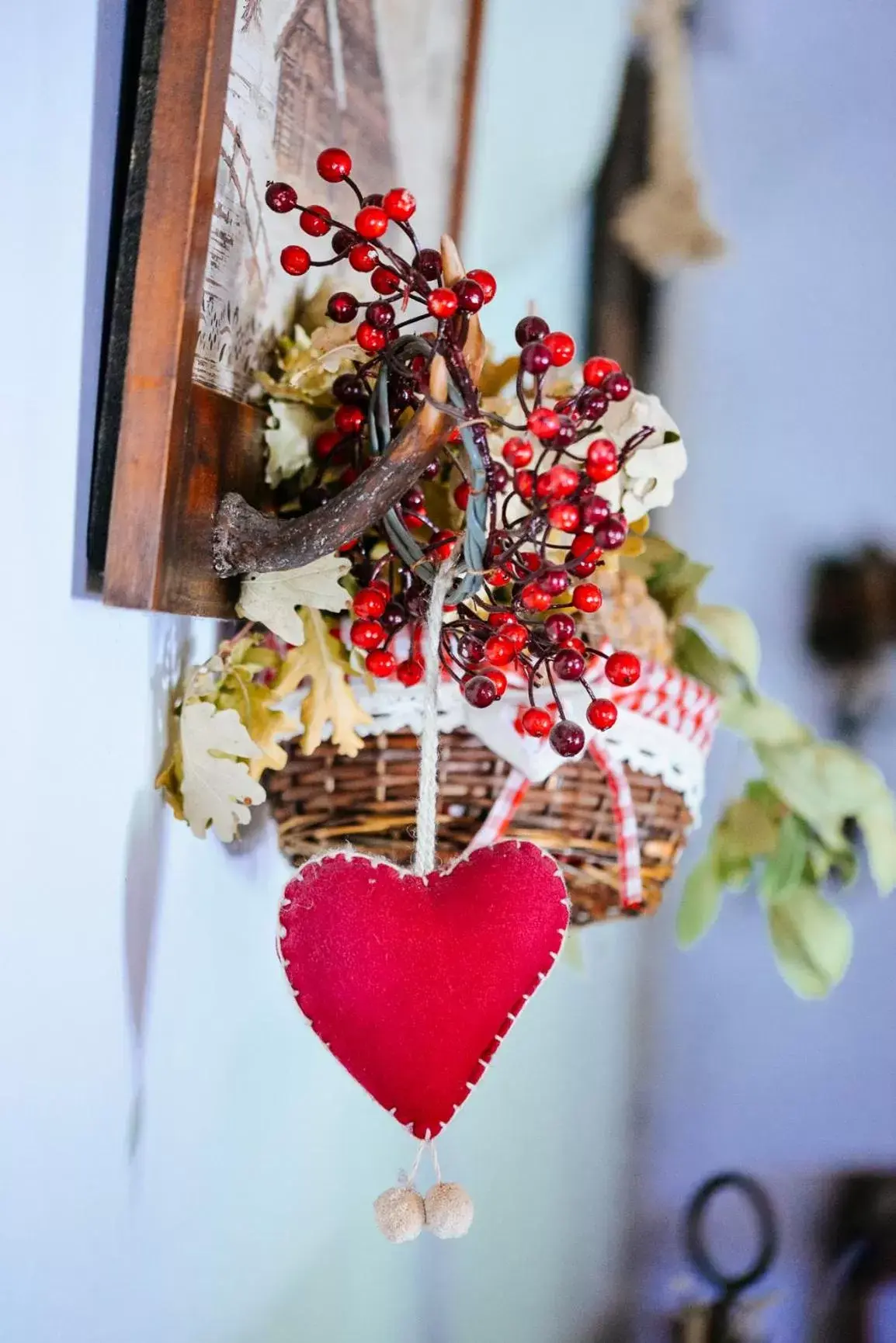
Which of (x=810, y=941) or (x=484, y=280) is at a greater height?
(x=484, y=280)

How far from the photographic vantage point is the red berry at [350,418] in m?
0.48

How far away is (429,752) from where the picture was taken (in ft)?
1.48

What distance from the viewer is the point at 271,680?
51 centimetres

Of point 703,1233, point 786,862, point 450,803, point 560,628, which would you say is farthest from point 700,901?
point 560,628

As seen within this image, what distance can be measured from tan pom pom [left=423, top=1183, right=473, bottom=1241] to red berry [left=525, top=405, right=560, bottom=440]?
0.28m

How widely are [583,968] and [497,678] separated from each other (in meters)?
0.64

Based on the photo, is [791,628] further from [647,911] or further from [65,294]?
[65,294]

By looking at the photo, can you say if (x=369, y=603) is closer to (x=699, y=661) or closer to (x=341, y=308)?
(x=341, y=308)

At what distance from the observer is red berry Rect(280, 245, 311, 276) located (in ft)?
1.39

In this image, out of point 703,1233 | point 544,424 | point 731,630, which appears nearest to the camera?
point 544,424

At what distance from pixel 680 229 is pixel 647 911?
2.45 ft

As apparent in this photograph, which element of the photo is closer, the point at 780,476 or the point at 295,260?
the point at 295,260

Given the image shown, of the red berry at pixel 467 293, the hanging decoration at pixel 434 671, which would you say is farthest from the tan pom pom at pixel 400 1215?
the red berry at pixel 467 293

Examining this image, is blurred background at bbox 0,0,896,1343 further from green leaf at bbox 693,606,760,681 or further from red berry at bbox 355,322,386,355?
green leaf at bbox 693,606,760,681
